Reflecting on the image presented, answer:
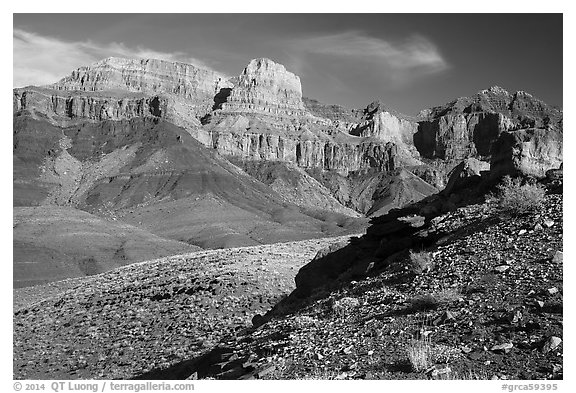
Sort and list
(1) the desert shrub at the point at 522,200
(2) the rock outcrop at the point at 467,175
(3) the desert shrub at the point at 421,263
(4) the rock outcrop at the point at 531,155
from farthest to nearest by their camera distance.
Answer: (2) the rock outcrop at the point at 467,175 → (4) the rock outcrop at the point at 531,155 → (1) the desert shrub at the point at 522,200 → (3) the desert shrub at the point at 421,263

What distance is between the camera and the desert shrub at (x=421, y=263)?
1226cm

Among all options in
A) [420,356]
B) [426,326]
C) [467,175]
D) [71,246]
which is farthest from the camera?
[71,246]

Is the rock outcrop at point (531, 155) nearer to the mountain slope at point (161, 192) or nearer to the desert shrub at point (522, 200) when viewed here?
the desert shrub at point (522, 200)

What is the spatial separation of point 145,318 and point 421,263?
1697 centimetres

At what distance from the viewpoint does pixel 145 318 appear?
25.9 m

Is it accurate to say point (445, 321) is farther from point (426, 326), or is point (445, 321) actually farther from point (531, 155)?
point (531, 155)

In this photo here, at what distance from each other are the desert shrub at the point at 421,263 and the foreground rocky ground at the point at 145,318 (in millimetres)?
9696

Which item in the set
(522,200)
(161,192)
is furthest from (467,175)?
(161,192)

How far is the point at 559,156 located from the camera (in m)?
17.7

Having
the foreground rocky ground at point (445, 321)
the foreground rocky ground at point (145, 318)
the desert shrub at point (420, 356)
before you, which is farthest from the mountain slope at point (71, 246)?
the desert shrub at point (420, 356)

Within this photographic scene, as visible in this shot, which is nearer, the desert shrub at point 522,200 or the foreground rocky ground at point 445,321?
the foreground rocky ground at point 445,321

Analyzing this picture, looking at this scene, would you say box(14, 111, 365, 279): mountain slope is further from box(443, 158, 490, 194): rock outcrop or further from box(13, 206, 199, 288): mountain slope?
box(443, 158, 490, 194): rock outcrop

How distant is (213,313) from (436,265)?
14.8 metres
